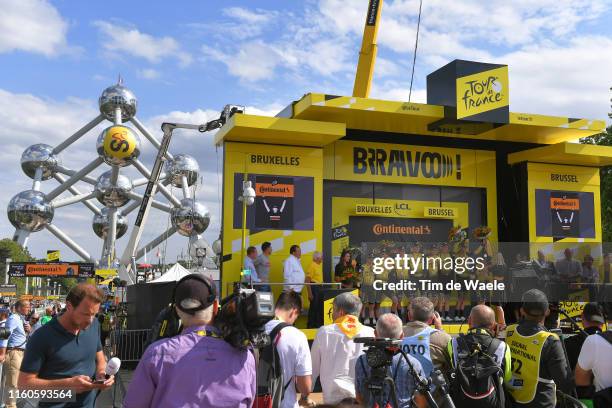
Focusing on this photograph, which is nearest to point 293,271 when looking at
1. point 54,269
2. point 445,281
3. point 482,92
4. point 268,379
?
point 445,281

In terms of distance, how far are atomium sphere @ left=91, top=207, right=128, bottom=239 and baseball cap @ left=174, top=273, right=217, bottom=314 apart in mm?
26944

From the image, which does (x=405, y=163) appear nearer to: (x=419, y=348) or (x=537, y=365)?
(x=537, y=365)

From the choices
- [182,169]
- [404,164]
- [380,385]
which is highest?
[182,169]

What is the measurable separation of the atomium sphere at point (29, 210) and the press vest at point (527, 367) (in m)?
22.8

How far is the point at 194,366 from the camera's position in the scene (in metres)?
2.45

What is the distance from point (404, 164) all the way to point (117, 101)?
17007 millimetres

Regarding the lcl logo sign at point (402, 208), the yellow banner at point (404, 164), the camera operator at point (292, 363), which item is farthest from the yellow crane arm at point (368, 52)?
the camera operator at point (292, 363)

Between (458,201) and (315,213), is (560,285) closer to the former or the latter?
(458,201)

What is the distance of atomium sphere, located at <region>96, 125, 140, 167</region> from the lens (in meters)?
22.8

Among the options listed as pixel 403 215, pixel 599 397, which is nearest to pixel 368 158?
pixel 403 215

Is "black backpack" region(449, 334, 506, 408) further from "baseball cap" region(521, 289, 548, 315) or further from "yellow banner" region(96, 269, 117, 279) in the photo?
"yellow banner" region(96, 269, 117, 279)

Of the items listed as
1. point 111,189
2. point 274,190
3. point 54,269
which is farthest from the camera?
point 54,269

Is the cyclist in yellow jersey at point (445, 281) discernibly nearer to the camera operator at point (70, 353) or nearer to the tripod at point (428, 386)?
the tripod at point (428, 386)

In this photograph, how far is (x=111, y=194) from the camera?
1001 inches
